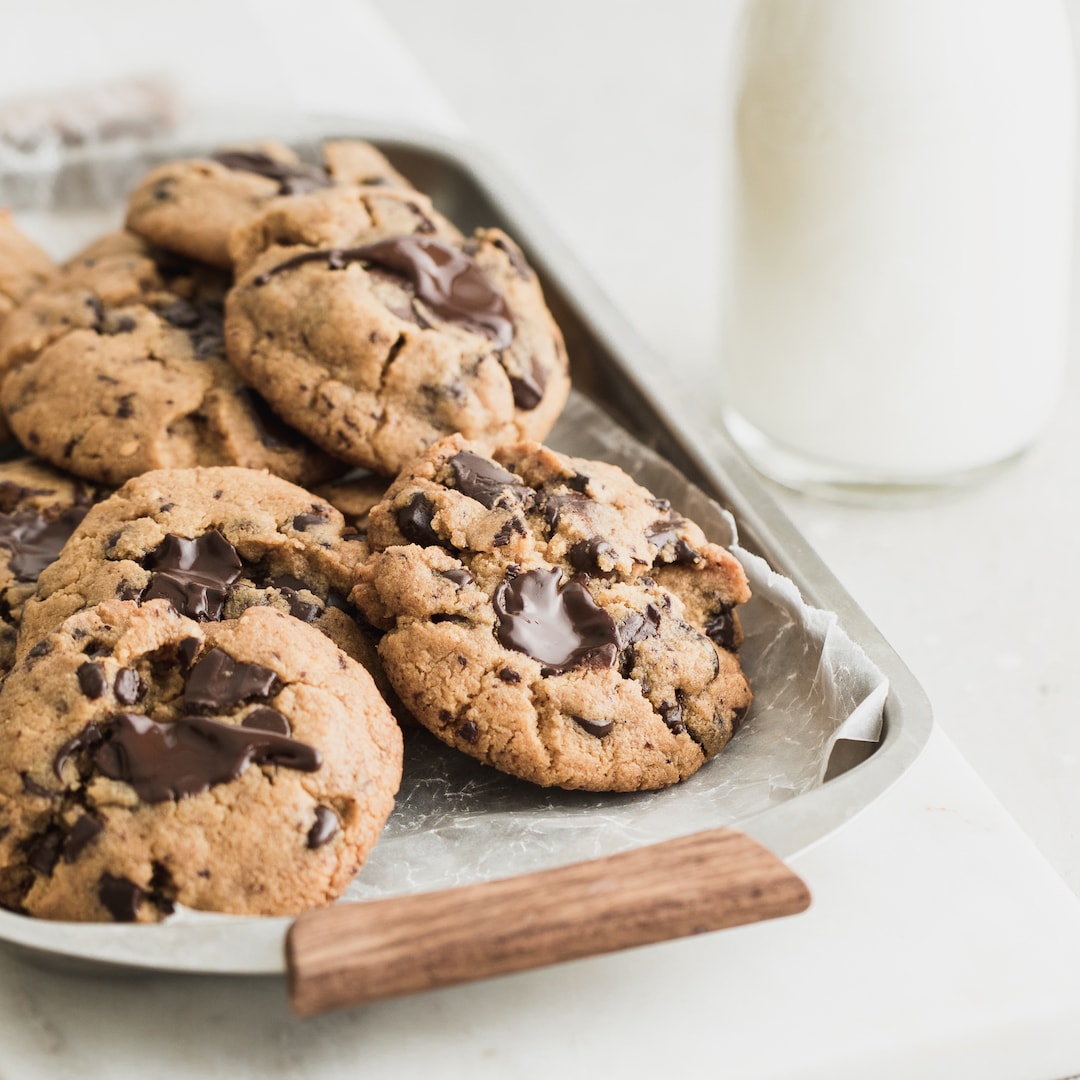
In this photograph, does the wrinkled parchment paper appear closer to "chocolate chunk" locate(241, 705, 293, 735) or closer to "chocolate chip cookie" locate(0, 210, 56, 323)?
"chocolate chunk" locate(241, 705, 293, 735)

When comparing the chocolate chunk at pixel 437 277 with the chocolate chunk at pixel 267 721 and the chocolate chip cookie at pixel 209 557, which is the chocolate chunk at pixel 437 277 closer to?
the chocolate chip cookie at pixel 209 557

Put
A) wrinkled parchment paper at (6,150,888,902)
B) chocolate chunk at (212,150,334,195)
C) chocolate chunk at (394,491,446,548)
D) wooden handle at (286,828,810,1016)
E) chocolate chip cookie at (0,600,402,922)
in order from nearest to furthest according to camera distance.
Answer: wooden handle at (286,828,810,1016) < chocolate chip cookie at (0,600,402,922) < wrinkled parchment paper at (6,150,888,902) < chocolate chunk at (394,491,446,548) < chocolate chunk at (212,150,334,195)

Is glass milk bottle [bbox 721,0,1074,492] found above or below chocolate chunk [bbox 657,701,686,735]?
above

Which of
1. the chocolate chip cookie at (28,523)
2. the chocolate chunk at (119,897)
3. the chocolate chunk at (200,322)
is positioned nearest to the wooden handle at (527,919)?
the chocolate chunk at (119,897)

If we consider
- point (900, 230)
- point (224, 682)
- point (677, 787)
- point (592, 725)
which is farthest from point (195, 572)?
point (900, 230)

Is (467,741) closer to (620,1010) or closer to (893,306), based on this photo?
(620,1010)

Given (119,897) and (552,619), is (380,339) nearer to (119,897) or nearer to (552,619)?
(552,619)

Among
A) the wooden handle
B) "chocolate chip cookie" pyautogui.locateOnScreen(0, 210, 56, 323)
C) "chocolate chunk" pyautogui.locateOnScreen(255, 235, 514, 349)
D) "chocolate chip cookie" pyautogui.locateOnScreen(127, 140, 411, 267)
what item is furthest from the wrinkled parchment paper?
"chocolate chip cookie" pyautogui.locateOnScreen(0, 210, 56, 323)

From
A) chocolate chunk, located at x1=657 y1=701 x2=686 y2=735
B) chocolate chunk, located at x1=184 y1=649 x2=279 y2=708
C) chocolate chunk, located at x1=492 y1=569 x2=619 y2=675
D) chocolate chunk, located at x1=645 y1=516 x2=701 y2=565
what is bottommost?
chocolate chunk, located at x1=184 y1=649 x2=279 y2=708

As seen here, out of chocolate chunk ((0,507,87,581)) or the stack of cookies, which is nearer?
the stack of cookies
